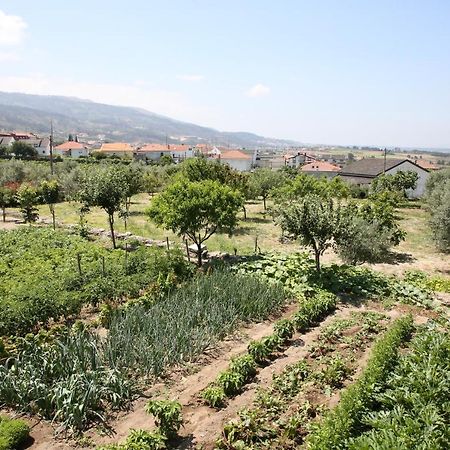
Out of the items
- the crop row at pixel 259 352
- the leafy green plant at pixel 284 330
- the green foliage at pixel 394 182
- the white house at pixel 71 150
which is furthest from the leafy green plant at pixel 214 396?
the white house at pixel 71 150

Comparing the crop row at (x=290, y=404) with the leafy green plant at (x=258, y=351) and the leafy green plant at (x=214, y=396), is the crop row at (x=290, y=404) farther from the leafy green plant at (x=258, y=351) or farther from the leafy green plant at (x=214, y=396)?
the leafy green plant at (x=258, y=351)

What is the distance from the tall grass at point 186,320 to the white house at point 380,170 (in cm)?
4340

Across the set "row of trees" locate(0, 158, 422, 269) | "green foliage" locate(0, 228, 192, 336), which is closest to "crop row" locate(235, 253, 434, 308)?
"row of trees" locate(0, 158, 422, 269)

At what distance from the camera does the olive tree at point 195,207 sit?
55.9 feet

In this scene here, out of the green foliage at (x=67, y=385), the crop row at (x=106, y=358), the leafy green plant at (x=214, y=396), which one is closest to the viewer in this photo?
the green foliage at (x=67, y=385)

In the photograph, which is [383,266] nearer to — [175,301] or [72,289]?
[175,301]

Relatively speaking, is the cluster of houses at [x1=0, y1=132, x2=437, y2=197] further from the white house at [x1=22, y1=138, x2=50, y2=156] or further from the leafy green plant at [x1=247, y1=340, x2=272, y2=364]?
the leafy green plant at [x1=247, y1=340, x2=272, y2=364]

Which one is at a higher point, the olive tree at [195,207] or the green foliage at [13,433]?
the olive tree at [195,207]

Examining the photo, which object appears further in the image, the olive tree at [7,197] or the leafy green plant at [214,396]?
the olive tree at [7,197]

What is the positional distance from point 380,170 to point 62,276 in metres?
50.0

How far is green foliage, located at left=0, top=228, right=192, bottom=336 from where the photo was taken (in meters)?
10.8

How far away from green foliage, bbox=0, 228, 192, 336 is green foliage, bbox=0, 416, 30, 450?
372 centimetres

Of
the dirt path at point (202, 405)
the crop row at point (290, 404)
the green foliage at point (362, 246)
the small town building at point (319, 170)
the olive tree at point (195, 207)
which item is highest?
the small town building at point (319, 170)

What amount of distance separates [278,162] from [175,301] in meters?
127
